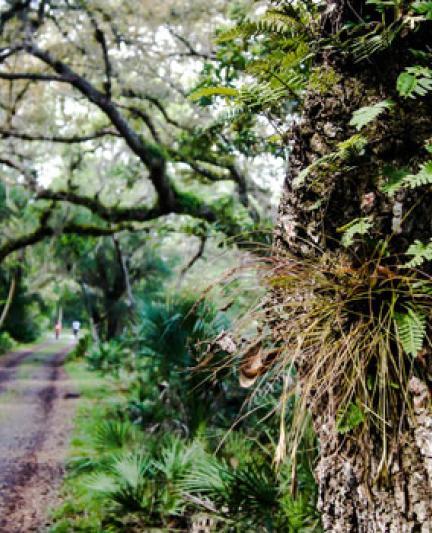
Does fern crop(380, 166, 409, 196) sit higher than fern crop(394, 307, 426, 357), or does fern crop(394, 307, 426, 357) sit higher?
fern crop(380, 166, 409, 196)

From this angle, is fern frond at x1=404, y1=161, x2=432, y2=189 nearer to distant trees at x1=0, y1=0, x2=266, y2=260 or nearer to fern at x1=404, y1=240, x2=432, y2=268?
fern at x1=404, y1=240, x2=432, y2=268

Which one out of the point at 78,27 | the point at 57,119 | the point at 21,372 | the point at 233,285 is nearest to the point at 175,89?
the point at 78,27

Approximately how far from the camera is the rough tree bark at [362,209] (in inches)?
58.0

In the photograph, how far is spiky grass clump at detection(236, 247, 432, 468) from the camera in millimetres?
1510

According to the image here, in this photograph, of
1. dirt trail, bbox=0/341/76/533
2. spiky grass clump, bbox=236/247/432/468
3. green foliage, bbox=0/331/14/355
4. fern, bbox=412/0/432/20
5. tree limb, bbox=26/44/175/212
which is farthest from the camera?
green foliage, bbox=0/331/14/355

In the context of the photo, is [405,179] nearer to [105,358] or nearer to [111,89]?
[111,89]

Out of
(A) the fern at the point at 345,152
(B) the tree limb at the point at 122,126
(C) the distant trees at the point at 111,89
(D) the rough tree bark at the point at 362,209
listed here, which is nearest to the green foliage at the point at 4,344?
(C) the distant trees at the point at 111,89

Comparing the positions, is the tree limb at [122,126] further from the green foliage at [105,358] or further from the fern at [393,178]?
the green foliage at [105,358]

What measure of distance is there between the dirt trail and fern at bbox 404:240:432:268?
17.9 feet

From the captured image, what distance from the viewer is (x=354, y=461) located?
1581 millimetres

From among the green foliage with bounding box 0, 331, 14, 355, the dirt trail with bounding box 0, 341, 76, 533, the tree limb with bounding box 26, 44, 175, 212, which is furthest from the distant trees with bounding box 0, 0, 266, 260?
the green foliage with bounding box 0, 331, 14, 355

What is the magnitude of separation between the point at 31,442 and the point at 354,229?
8618mm

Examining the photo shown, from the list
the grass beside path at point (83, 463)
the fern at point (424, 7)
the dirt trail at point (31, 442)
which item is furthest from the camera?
the dirt trail at point (31, 442)

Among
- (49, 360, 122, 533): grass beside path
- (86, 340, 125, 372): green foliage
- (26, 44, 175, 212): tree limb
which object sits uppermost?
(26, 44, 175, 212): tree limb
